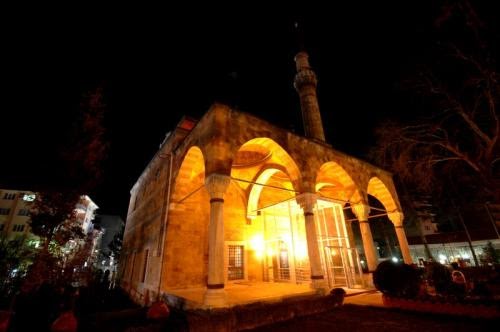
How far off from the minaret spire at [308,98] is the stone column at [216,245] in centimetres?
771

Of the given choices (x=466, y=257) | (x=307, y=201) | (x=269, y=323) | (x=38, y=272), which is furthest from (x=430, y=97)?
(x=466, y=257)

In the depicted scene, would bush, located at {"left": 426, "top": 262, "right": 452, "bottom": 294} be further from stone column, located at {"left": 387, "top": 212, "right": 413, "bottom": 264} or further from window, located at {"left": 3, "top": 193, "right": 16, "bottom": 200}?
window, located at {"left": 3, "top": 193, "right": 16, "bottom": 200}

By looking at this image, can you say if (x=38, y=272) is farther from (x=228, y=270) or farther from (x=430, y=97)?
(x=430, y=97)

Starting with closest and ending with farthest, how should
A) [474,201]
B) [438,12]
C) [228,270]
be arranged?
[438,12], [228,270], [474,201]

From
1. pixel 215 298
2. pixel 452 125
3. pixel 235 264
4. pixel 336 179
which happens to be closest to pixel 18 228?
pixel 235 264

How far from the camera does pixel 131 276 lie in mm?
13312

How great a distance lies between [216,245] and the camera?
20.8ft

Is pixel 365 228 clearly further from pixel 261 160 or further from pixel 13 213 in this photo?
pixel 13 213

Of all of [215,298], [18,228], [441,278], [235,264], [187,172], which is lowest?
[215,298]

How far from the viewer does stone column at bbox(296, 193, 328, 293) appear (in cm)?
784

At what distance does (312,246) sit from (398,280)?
2604mm

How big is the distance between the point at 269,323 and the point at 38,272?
1057 centimetres

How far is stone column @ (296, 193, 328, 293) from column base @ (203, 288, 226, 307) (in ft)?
11.3

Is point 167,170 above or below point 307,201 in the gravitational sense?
above
